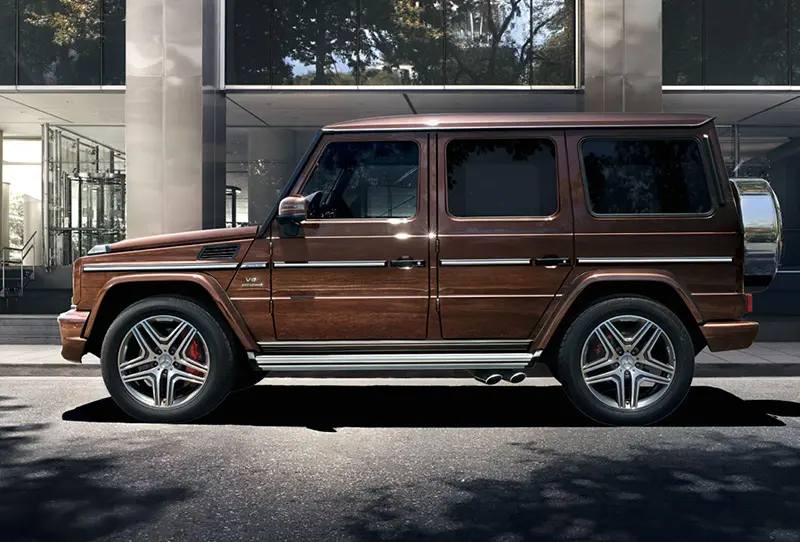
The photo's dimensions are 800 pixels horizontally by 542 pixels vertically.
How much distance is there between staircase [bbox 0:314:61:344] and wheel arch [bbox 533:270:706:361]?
8.79 m

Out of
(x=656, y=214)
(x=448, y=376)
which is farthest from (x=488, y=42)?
(x=656, y=214)

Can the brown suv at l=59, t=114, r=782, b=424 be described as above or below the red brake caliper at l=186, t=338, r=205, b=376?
above

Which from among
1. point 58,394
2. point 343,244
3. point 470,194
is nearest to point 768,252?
point 470,194

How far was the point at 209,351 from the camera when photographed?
245 inches

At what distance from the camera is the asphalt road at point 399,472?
3904 millimetres

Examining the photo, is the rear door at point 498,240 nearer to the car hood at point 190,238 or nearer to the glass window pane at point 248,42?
the car hood at point 190,238

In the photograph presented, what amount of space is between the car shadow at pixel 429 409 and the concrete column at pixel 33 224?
16.3m

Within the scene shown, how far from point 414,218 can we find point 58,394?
3.97 meters

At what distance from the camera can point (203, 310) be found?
6258 millimetres

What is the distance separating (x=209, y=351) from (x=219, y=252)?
0.73m

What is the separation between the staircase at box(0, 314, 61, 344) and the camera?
41.0ft

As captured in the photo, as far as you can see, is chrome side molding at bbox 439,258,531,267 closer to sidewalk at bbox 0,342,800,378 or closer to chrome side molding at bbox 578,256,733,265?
chrome side molding at bbox 578,256,733,265

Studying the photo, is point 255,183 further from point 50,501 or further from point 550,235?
point 50,501

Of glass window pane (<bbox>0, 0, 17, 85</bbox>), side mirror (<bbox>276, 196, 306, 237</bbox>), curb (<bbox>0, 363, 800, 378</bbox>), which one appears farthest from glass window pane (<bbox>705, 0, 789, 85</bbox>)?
glass window pane (<bbox>0, 0, 17, 85</bbox>)
